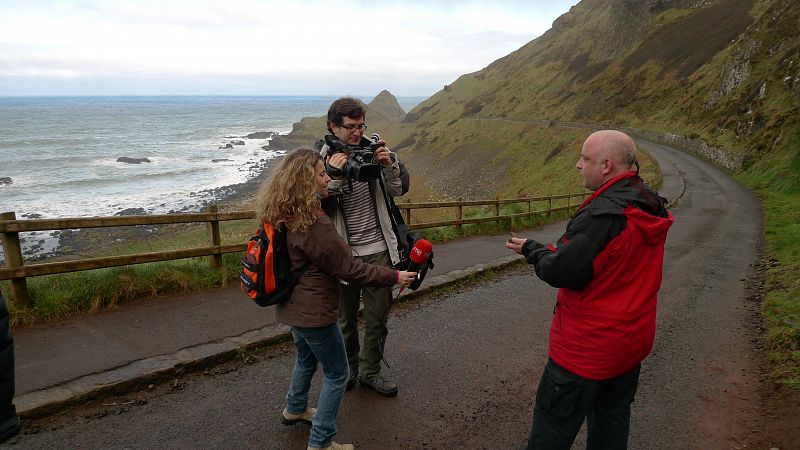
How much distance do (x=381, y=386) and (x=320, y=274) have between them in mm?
1554

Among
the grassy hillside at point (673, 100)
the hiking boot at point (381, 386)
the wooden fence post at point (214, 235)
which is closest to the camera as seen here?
the hiking boot at point (381, 386)

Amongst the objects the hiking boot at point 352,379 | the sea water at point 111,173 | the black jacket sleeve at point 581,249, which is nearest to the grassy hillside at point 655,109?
the black jacket sleeve at point 581,249

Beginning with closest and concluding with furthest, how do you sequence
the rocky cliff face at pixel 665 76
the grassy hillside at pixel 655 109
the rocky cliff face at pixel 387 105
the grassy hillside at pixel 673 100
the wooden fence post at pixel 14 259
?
the wooden fence post at pixel 14 259
the grassy hillside at pixel 673 100
the grassy hillside at pixel 655 109
the rocky cliff face at pixel 665 76
the rocky cliff face at pixel 387 105

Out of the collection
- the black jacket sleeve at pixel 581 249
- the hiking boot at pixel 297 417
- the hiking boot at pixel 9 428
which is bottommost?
the hiking boot at pixel 297 417

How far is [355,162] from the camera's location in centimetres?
314

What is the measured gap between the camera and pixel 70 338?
14.8ft

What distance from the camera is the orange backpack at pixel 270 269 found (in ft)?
9.00

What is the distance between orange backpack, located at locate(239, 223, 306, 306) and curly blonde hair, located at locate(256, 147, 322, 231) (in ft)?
0.29

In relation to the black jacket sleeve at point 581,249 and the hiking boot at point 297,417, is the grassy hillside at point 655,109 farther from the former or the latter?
the hiking boot at point 297,417

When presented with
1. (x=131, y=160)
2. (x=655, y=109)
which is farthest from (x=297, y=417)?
(x=131, y=160)

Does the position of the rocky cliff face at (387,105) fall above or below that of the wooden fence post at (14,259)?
above

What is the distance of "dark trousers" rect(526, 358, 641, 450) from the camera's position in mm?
2447

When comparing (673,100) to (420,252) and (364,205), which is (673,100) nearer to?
(364,205)

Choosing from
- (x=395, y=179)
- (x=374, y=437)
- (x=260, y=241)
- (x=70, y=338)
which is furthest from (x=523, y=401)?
(x=70, y=338)
